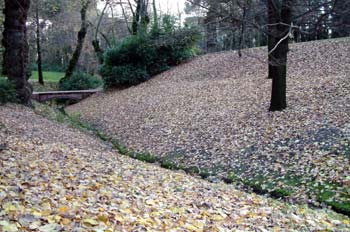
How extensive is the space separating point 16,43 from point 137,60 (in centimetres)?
980

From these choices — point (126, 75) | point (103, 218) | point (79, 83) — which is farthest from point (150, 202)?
point (79, 83)

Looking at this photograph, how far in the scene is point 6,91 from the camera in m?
14.8

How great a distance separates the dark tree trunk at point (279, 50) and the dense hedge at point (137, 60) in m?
12.6

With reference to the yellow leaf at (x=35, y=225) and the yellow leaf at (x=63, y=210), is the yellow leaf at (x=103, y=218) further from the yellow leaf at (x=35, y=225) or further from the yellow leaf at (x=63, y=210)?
the yellow leaf at (x=35, y=225)

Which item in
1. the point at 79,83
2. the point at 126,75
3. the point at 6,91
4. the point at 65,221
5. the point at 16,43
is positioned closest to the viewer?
the point at 65,221

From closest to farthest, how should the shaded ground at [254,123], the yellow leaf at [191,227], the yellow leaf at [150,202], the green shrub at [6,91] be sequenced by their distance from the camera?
1. the yellow leaf at [191,227]
2. the yellow leaf at [150,202]
3. the shaded ground at [254,123]
4. the green shrub at [6,91]

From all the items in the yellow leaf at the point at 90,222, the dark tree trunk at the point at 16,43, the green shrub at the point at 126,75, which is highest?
the dark tree trunk at the point at 16,43

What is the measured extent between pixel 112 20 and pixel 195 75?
18.7 metres

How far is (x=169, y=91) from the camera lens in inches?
734

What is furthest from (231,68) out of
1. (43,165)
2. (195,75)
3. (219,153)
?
(43,165)

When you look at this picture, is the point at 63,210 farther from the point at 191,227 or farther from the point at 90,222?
the point at 191,227

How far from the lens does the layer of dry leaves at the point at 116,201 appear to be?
3.88 meters

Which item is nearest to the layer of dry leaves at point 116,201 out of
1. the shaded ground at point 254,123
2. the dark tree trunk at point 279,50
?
the shaded ground at point 254,123

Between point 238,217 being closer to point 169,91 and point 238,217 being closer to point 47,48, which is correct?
point 169,91
